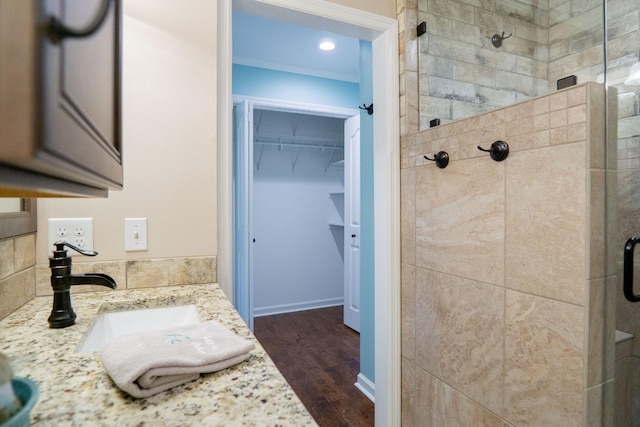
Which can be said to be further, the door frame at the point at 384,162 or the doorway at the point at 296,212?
the doorway at the point at 296,212

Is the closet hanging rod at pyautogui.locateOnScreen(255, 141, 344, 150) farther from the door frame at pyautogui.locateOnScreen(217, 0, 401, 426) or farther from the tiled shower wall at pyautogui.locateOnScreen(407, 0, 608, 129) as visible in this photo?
the tiled shower wall at pyautogui.locateOnScreen(407, 0, 608, 129)

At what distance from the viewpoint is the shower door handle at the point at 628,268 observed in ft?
3.30

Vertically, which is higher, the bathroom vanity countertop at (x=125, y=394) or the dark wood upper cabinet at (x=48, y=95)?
the dark wood upper cabinet at (x=48, y=95)

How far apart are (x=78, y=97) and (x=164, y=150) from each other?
38.1 inches

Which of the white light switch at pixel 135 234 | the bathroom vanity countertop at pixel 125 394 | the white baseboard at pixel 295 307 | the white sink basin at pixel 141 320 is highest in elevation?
the white light switch at pixel 135 234

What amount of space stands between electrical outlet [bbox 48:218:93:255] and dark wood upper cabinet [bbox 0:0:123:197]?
840 millimetres

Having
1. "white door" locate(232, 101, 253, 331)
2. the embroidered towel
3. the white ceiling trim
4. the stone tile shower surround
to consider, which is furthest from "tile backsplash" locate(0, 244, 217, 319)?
Answer: the white ceiling trim

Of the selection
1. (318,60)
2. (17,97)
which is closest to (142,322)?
(17,97)

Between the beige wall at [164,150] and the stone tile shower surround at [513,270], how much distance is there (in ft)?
2.86

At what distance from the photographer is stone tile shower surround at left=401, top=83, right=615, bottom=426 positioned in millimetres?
901

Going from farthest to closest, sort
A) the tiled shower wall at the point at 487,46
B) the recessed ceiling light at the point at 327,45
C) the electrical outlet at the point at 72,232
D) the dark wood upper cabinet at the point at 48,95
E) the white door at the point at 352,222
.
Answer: the white door at the point at 352,222 < the recessed ceiling light at the point at 327,45 < the tiled shower wall at the point at 487,46 < the electrical outlet at the point at 72,232 < the dark wood upper cabinet at the point at 48,95

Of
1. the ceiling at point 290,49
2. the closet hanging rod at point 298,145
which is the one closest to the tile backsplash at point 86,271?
the ceiling at point 290,49

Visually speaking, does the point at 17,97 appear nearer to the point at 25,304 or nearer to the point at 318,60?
the point at 25,304

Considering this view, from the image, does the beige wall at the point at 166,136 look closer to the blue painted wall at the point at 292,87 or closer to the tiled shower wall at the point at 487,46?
the tiled shower wall at the point at 487,46
